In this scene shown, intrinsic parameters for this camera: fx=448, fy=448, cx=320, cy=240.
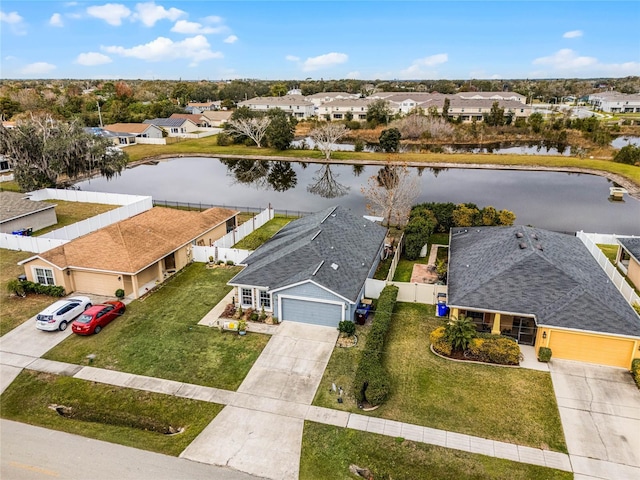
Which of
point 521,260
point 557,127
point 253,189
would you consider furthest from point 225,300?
point 557,127

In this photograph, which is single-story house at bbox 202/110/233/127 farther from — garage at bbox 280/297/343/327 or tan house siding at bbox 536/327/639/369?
tan house siding at bbox 536/327/639/369

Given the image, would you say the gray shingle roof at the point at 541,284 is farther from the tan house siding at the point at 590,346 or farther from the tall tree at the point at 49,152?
the tall tree at the point at 49,152

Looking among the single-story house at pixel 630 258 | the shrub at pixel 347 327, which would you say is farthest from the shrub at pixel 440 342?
the single-story house at pixel 630 258

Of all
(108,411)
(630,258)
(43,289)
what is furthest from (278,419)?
(630,258)

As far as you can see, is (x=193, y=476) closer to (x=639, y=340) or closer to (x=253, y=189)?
(x=639, y=340)

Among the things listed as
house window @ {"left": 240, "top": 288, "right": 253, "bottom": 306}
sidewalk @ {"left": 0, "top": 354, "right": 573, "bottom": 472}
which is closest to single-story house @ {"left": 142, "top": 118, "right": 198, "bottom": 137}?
house window @ {"left": 240, "top": 288, "right": 253, "bottom": 306}
